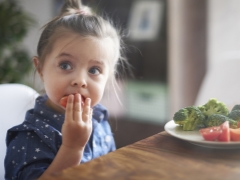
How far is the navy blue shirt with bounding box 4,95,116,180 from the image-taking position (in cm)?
99

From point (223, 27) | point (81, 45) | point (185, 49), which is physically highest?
point (223, 27)

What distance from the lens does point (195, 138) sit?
776 millimetres

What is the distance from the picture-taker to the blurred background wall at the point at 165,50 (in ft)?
7.77

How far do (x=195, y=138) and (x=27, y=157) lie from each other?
19.0 inches

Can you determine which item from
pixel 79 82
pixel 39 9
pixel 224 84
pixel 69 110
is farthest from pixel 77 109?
pixel 39 9

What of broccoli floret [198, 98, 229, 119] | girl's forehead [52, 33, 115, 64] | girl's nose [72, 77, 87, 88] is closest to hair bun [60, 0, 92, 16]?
girl's forehead [52, 33, 115, 64]

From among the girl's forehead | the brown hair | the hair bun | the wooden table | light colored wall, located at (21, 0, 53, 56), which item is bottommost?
the wooden table

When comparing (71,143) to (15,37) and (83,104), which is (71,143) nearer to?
(83,104)

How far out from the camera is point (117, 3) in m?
2.75

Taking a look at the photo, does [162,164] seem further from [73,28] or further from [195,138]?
[73,28]

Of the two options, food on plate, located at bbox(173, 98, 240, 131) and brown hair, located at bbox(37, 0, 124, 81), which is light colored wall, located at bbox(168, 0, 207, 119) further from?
food on plate, located at bbox(173, 98, 240, 131)

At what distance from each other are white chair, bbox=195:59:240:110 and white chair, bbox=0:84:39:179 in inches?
26.2

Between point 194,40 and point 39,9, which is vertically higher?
point 39,9

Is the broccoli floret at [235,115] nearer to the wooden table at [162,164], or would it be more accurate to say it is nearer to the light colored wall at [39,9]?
the wooden table at [162,164]
